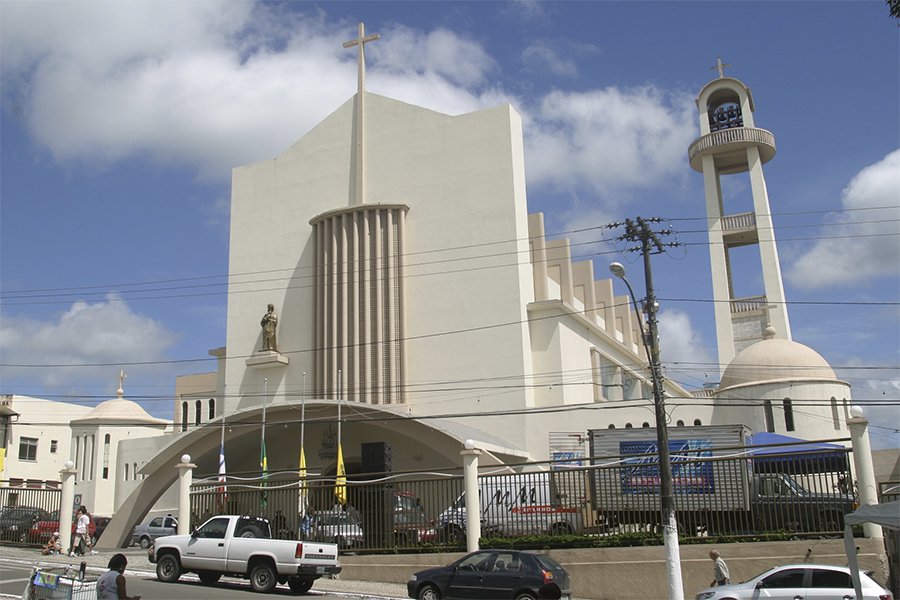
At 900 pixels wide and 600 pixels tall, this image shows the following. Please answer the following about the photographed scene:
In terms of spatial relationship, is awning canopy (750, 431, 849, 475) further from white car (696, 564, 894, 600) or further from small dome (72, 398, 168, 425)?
small dome (72, 398, 168, 425)

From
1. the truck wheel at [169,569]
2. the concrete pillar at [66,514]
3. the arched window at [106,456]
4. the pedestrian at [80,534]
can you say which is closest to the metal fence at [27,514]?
the concrete pillar at [66,514]

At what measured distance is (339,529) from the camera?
23547mm

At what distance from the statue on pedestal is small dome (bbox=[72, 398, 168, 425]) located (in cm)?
1781

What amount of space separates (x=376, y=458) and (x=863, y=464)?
13.3 metres

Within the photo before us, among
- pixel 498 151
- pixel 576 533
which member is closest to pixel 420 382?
pixel 498 151

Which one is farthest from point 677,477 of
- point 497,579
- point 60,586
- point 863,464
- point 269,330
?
point 269,330

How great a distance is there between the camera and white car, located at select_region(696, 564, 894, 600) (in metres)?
15.2

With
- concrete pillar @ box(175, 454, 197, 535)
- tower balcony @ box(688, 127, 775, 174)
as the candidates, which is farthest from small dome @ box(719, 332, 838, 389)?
concrete pillar @ box(175, 454, 197, 535)

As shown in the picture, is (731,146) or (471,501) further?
(731,146)

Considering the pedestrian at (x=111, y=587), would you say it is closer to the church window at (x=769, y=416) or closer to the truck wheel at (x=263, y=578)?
the truck wheel at (x=263, y=578)

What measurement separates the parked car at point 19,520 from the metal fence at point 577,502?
8089mm

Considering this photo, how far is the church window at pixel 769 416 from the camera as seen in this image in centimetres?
3578

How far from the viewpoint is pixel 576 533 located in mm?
21250

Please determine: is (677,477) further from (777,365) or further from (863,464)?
(777,365)
